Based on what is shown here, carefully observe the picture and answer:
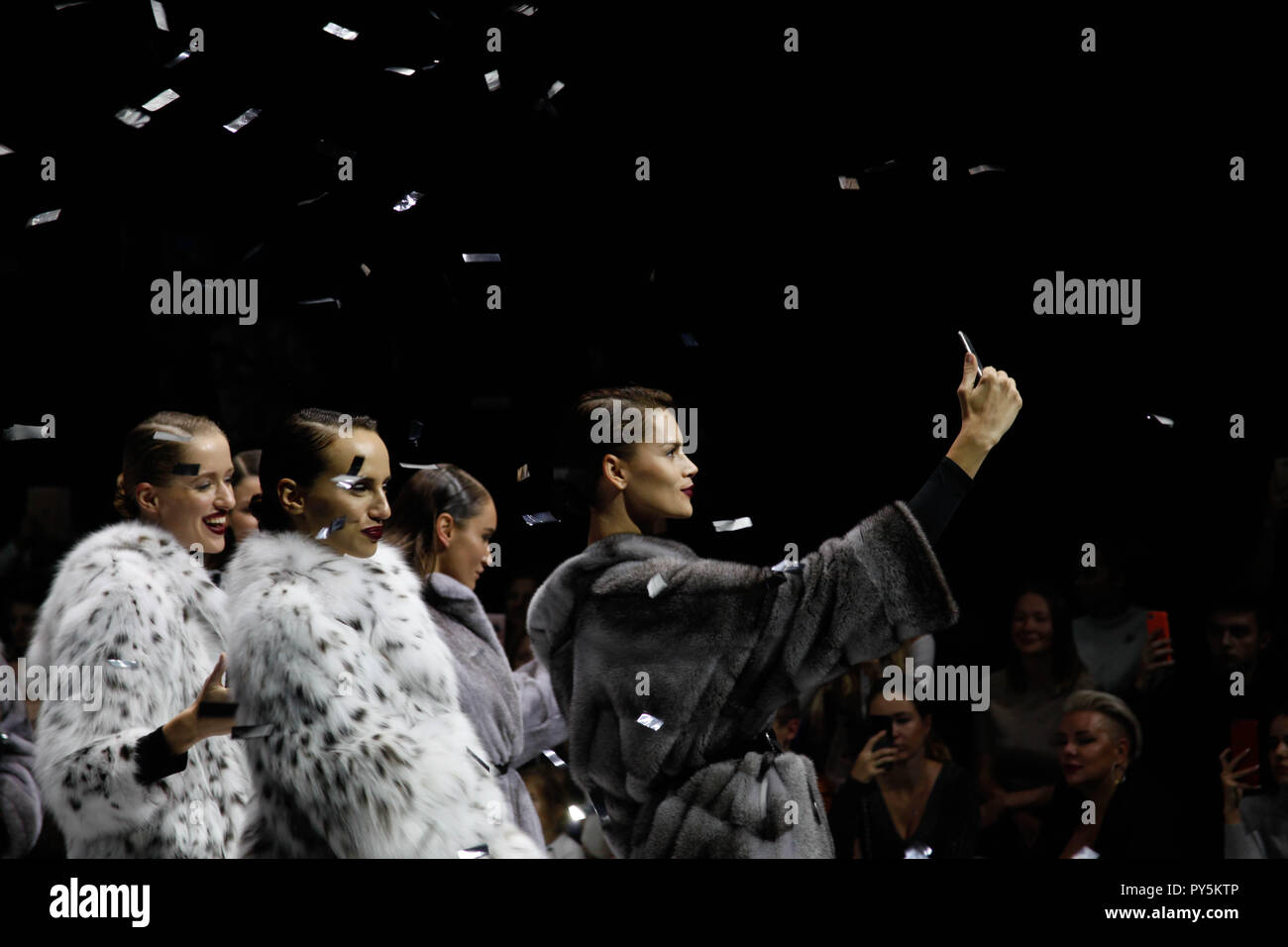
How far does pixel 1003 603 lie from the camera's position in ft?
12.8

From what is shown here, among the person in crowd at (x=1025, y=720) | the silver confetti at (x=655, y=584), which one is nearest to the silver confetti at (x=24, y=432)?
the silver confetti at (x=655, y=584)

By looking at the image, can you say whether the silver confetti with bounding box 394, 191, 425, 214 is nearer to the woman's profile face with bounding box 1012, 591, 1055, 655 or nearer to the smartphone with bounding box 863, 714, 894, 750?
the smartphone with bounding box 863, 714, 894, 750

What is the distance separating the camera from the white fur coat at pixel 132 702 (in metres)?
3.34

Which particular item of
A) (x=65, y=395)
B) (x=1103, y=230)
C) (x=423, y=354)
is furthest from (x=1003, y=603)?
(x=65, y=395)

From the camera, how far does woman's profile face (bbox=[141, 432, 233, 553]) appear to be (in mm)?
3666

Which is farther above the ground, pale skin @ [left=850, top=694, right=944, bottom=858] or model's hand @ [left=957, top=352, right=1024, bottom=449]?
model's hand @ [left=957, top=352, right=1024, bottom=449]

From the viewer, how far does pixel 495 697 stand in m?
3.76

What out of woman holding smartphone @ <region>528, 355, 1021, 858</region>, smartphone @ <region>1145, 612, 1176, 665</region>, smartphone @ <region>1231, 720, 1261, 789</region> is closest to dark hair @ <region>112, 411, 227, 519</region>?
woman holding smartphone @ <region>528, 355, 1021, 858</region>

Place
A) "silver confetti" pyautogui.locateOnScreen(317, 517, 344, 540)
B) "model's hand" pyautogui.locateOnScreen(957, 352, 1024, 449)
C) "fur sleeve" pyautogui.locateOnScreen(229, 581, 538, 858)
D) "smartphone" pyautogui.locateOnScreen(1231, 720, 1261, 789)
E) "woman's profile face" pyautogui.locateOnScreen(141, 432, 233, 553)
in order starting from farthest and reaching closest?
"smartphone" pyautogui.locateOnScreen(1231, 720, 1261, 789) → "woman's profile face" pyautogui.locateOnScreen(141, 432, 233, 553) → "silver confetti" pyautogui.locateOnScreen(317, 517, 344, 540) → "model's hand" pyautogui.locateOnScreen(957, 352, 1024, 449) → "fur sleeve" pyautogui.locateOnScreen(229, 581, 538, 858)

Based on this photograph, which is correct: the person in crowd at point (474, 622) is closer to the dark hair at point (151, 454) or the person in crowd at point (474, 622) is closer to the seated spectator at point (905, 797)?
the dark hair at point (151, 454)

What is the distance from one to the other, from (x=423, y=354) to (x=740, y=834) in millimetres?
1458

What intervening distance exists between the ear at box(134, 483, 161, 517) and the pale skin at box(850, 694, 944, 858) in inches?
69.4

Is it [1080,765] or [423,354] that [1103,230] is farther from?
[423,354]

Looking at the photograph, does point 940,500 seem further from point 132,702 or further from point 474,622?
point 132,702
